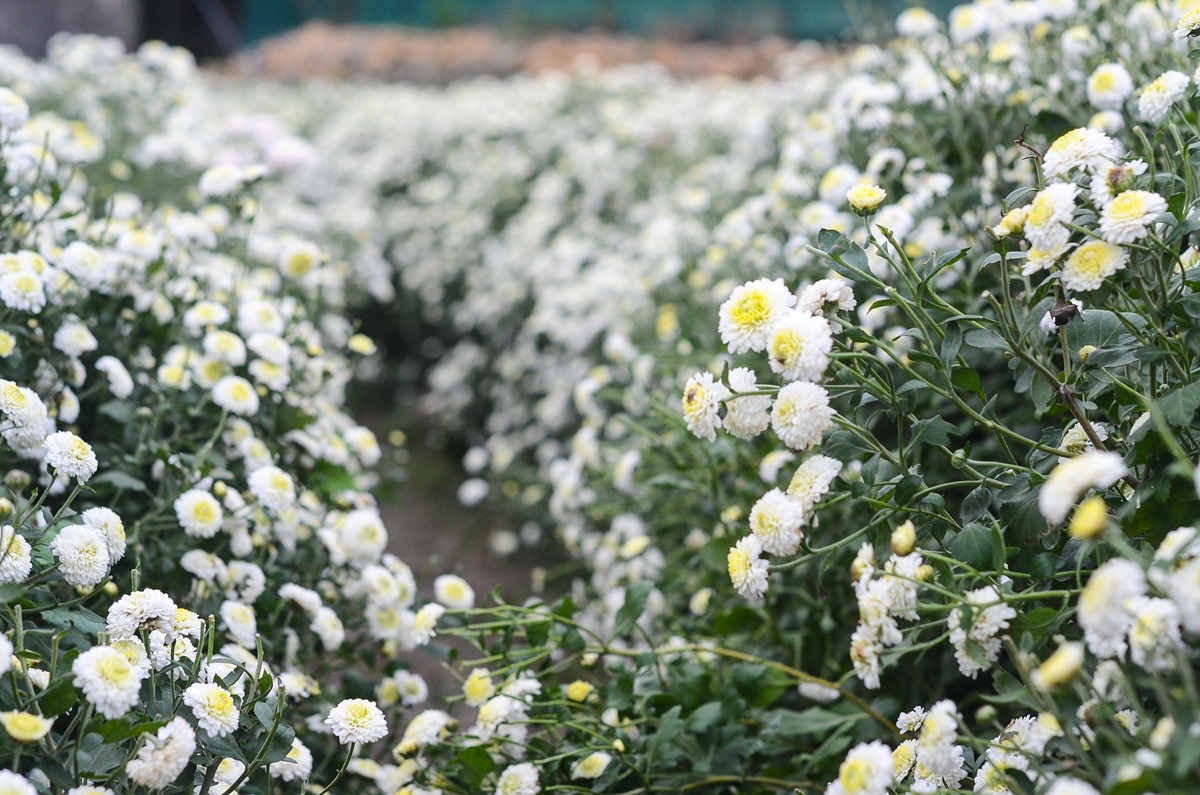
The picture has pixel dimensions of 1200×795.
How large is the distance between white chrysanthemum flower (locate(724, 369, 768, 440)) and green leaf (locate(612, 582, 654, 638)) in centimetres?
54

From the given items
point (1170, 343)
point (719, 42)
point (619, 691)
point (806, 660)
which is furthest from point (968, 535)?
point (719, 42)

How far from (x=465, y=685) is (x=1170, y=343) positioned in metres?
1.12

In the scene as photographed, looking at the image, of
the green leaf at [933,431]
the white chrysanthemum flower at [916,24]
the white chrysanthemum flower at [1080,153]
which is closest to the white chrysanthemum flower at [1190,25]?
the white chrysanthemum flower at [1080,153]

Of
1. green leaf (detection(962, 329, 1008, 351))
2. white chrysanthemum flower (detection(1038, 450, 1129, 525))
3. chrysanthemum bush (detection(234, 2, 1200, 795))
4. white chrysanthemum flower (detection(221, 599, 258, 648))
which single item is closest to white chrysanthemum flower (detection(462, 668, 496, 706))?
chrysanthemum bush (detection(234, 2, 1200, 795))

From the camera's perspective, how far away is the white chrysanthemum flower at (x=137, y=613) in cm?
125

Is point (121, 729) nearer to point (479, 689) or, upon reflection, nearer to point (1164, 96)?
point (479, 689)

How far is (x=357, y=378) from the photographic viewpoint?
542 cm

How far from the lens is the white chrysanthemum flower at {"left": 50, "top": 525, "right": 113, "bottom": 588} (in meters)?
1.30

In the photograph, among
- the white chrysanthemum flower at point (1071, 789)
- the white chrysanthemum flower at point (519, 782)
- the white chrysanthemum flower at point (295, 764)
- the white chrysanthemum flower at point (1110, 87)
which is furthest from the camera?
the white chrysanthemum flower at point (1110, 87)

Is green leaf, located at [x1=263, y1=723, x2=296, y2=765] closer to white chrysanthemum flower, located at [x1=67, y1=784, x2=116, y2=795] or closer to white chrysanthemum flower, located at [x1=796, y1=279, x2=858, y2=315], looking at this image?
white chrysanthemum flower, located at [x1=67, y1=784, x2=116, y2=795]

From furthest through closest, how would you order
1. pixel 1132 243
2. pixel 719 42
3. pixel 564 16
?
pixel 564 16
pixel 719 42
pixel 1132 243

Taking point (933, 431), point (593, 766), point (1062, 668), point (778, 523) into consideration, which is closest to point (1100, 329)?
point (933, 431)

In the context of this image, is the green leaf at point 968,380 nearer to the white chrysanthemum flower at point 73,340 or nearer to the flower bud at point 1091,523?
the flower bud at point 1091,523

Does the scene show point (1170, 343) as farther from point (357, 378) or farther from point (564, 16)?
point (564, 16)
